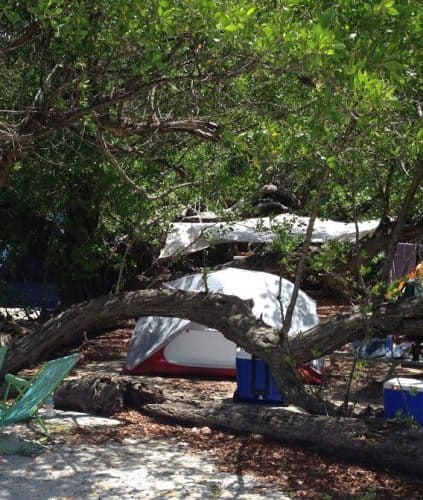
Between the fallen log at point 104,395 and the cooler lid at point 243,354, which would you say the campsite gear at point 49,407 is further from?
the cooler lid at point 243,354

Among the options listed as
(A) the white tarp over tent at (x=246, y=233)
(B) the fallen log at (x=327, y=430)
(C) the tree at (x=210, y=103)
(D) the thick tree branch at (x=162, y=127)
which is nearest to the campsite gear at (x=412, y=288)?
(C) the tree at (x=210, y=103)

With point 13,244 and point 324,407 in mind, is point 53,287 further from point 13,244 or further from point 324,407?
point 324,407

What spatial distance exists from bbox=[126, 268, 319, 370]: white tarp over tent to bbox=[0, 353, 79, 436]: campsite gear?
11.1 feet

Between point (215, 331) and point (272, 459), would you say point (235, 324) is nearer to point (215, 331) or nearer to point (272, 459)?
point (272, 459)

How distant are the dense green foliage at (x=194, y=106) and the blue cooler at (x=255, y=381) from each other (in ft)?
6.10

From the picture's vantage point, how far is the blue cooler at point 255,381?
8.34 metres

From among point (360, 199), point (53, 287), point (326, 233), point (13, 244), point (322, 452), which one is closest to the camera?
point (322, 452)

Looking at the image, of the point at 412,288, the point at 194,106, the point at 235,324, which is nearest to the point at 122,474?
the point at 235,324

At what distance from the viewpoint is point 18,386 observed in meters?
7.56

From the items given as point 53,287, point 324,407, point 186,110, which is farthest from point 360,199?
point 53,287

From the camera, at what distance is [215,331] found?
34.6 ft

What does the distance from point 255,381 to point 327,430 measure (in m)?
1.98

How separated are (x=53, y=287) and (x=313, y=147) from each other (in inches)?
371

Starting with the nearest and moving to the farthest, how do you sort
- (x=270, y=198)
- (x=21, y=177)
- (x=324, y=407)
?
(x=324, y=407) < (x=21, y=177) < (x=270, y=198)
